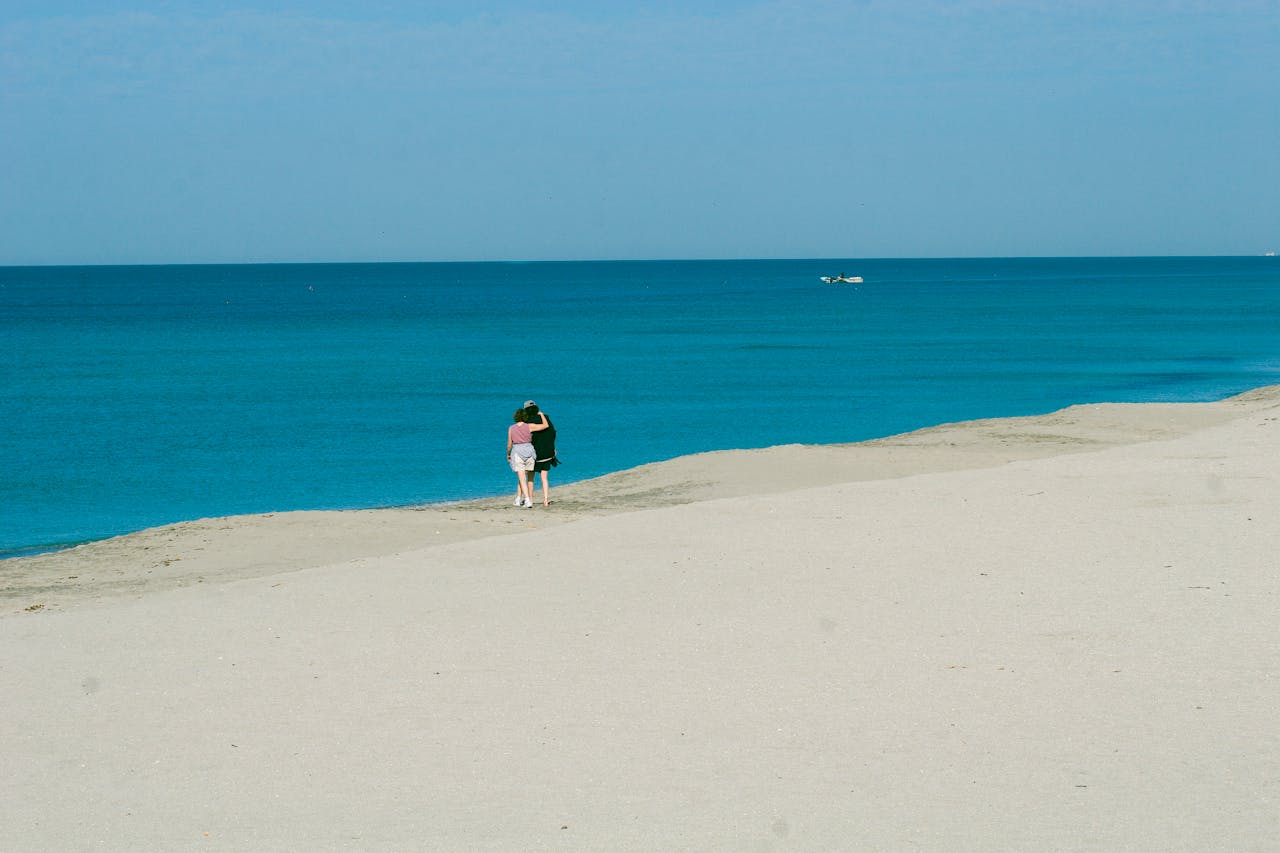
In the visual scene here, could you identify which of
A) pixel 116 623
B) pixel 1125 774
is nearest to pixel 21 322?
pixel 116 623

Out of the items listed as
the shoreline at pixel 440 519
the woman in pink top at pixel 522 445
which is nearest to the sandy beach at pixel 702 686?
the shoreline at pixel 440 519

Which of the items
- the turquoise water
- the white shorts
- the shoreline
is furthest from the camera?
the turquoise water

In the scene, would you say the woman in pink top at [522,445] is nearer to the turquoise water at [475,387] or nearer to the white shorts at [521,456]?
the white shorts at [521,456]

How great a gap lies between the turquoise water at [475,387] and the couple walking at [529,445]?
6.85 meters

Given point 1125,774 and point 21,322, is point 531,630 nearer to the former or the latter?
point 1125,774

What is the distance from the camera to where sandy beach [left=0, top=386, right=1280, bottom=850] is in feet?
23.3

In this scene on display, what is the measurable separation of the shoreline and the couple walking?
20.5 inches

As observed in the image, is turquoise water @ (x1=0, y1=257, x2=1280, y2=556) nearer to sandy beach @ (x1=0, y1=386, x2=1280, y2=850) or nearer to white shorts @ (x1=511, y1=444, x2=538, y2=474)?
white shorts @ (x1=511, y1=444, x2=538, y2=474)

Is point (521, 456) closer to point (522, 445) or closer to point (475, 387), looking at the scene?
point (522, 445)

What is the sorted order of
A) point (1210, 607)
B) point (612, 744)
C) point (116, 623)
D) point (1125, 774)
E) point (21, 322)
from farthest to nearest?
point (21, 322) → point (116, 623) → point (1210, 607) → point (612, 744) → point (1125, 774)

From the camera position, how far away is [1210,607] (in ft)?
34.9

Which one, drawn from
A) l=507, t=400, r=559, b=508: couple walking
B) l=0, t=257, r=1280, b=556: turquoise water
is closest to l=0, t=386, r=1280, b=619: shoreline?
l=507, t=400, r=559, b=508: couple walking

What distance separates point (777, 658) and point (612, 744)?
204 centimetres

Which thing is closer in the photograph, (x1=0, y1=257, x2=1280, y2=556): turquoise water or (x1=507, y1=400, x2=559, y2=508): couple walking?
(x1=507, y1=400, x2=559, y2=508): couple walking
